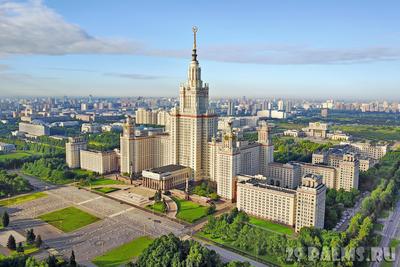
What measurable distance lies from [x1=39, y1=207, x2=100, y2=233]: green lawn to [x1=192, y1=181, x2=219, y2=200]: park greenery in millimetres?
13348

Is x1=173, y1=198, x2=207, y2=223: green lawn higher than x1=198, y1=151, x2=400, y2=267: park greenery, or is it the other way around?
x1=198, y1=151, x2=400, y2=267: park greenery

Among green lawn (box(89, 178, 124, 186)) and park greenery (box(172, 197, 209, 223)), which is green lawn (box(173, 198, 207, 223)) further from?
green lawn (box(89, 178, 124, 186))

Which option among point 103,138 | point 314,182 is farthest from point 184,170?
point 103,138

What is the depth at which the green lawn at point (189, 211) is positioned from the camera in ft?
120

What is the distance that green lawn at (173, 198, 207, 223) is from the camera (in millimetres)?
36594

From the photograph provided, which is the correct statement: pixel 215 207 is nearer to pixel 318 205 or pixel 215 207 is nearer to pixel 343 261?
pixel 318 205

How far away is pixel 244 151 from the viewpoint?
148 ft

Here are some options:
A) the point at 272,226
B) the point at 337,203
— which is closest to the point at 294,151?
the point at 337,203

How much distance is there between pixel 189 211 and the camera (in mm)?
38469

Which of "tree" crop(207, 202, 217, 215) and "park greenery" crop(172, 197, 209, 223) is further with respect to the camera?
"tree" crop(207, 202, 217, 215)

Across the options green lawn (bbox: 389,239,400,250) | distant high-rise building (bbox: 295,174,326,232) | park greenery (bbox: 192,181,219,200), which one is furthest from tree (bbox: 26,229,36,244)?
green lawn (bbox: 389,239,400,250)

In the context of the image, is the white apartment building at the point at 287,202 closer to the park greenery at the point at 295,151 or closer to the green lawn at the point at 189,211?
the green lawn at the point at 189,211

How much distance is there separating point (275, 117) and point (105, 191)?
4509 inches

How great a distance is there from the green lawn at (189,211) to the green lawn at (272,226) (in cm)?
572
